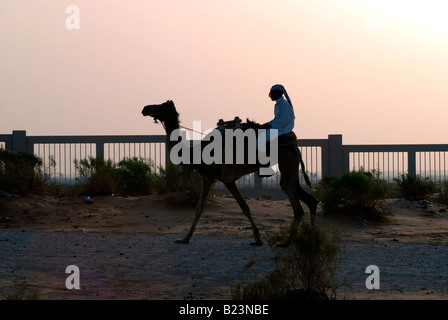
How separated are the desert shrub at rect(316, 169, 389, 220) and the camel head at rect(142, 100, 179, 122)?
7.33 meters

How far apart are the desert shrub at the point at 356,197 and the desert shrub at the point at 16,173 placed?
8.65m

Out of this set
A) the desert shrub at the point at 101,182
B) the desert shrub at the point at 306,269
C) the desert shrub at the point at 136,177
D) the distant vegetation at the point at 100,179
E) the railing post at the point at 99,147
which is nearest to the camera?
the desert shrub at the point at 306,269

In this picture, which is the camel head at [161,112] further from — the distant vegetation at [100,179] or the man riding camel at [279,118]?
the distant vegetation at [100,179]

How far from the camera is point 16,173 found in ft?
66.9

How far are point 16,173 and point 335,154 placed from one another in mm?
15907

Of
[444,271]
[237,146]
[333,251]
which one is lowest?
[444,271]

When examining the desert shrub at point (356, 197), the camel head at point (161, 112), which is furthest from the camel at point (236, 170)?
the desert shrub at point (356, 197)

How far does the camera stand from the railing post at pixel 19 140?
30.6 meters

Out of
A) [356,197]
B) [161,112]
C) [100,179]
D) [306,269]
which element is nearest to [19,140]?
[100,179]

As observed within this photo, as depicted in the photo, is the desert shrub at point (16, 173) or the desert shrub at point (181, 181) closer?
the desert shrub at point (16, 173)

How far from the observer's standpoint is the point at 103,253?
12.3 m

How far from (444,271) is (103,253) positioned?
574 cm
